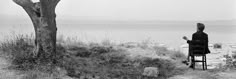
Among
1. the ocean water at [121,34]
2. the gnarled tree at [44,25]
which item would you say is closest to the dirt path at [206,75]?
the gnarled tree at [44,25]

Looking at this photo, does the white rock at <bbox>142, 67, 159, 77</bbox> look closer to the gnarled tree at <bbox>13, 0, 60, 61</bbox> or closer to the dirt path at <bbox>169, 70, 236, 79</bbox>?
the dirt path at <bbox>169, 70, 236, 79</bbox>

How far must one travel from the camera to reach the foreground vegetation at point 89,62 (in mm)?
7195

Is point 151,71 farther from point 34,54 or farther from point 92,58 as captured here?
point 34,54

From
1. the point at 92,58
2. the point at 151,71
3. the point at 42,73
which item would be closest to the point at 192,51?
the point at 151,71

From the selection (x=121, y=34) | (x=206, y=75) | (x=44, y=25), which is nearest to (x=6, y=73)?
(x=44, y=25)

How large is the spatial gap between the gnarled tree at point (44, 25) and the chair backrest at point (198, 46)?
10.7 feet

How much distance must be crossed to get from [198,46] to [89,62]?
2.60m

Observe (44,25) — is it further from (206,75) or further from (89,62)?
(206,75)

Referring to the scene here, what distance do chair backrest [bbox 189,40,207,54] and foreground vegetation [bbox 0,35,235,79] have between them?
1.72ft

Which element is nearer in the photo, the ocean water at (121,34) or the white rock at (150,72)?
the white rock at (150,72)

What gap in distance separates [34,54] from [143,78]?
7.85 feet

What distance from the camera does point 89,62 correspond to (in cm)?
844

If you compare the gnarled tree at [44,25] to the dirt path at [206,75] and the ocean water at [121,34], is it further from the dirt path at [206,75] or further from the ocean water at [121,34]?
the dirt path at [206,75]

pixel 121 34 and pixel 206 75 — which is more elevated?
pixel 121 34
